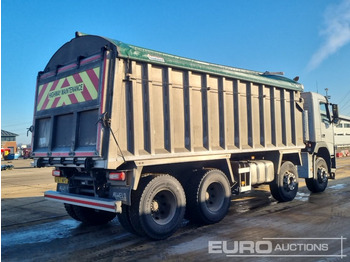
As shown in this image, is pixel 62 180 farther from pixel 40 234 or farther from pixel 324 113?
pixel 324 113

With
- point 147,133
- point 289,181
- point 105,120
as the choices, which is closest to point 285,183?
point 289,181

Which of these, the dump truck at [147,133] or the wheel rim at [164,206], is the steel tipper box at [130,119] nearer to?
the dump truck at [147,133]

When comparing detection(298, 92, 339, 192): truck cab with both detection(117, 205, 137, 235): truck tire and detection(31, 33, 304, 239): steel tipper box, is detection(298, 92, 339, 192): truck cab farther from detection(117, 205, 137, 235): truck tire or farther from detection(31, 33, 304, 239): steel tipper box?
detection(117, 205, 137, 235): truck tire

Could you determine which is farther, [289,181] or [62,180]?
[289,181]

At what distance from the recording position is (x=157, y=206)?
573 cm

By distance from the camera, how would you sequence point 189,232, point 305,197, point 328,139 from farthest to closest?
point 328,139
point 305,197
point 189,232

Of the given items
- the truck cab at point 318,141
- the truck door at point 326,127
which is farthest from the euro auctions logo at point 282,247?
the truck door at point 326,127

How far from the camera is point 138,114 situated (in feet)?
17.8

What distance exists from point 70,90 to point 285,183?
608 cm

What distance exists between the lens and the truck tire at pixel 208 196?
6230mm

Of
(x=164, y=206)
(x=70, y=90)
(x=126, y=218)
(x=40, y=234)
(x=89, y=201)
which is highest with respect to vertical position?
(x=70, y=90)

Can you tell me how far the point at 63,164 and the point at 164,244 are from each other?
2.29m

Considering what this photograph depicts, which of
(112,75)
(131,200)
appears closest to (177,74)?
(112,75)

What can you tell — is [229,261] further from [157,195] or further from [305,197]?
[305,197]
